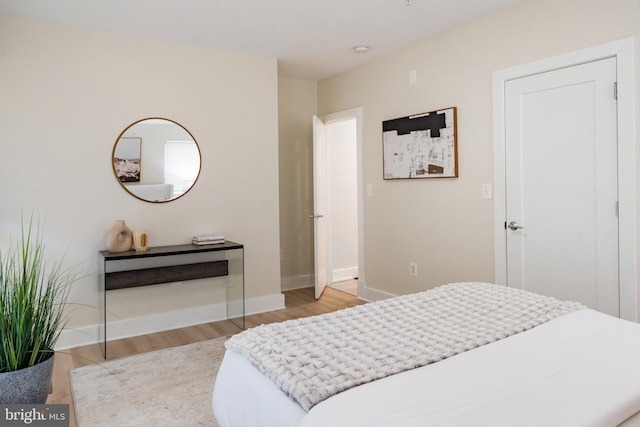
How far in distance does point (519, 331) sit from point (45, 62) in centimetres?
362

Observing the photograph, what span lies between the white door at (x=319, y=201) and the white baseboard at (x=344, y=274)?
80 centimetres

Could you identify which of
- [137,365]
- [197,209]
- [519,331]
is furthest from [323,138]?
[519,331]

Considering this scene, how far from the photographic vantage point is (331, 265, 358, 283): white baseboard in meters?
5.62

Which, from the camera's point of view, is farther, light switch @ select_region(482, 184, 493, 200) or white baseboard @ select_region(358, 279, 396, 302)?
white baseboard @ select_region(358, 279, 396, 302)

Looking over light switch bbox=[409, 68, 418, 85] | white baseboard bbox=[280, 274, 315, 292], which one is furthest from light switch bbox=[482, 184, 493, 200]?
white baseboard bbox=[280, 274, 315, 292]

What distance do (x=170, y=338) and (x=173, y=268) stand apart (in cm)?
57

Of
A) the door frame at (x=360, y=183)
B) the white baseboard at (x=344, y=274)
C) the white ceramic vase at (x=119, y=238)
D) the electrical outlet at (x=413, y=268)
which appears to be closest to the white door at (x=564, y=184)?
the electrical outlet at (x=413, y=268)

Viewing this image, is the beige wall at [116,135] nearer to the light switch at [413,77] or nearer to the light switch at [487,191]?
the light switch at [413,77]

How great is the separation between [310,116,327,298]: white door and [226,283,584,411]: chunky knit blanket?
101 inches

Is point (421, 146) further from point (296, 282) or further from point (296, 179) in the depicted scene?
point (296, 282)

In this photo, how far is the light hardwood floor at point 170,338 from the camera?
274cm

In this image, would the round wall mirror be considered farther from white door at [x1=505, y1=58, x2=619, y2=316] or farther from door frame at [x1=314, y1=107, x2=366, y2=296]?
white door at [x1=505, y1=58, x2=619, y2=316]

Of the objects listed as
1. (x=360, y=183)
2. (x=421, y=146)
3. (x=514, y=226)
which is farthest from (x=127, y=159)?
(x=514, y=226)

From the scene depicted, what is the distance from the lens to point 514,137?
10.3ft
